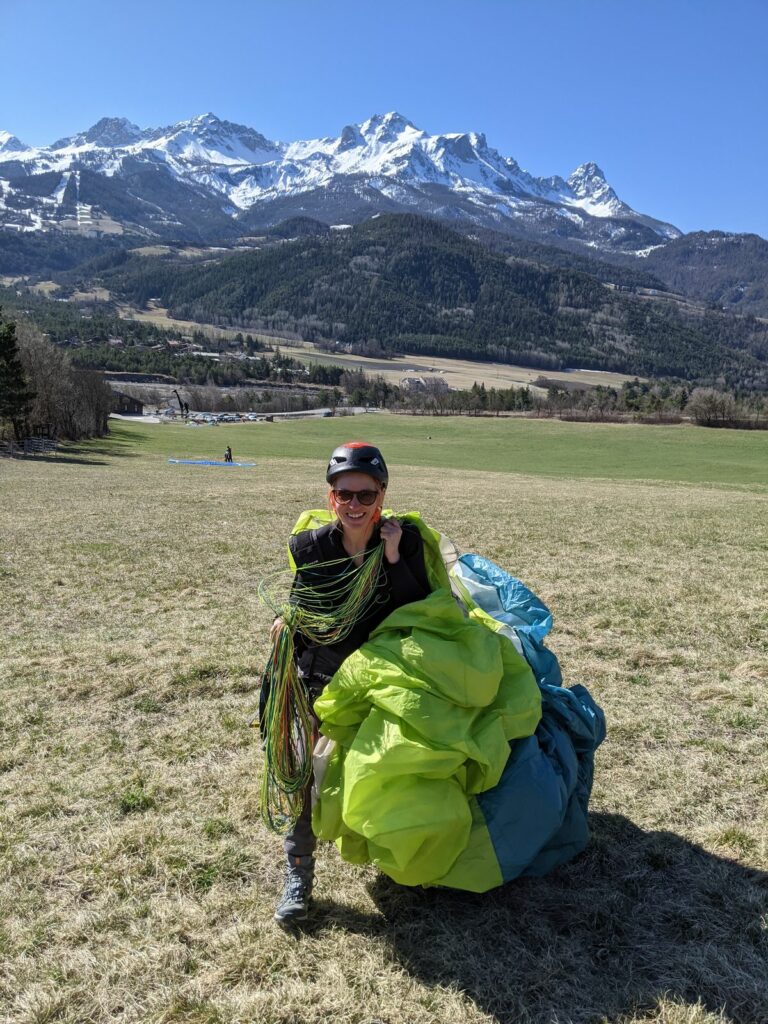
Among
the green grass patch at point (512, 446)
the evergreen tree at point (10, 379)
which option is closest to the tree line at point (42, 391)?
the evergreen tree at point (10, 379)

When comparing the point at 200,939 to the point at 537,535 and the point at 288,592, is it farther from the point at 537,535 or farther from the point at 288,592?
the point at 537,535

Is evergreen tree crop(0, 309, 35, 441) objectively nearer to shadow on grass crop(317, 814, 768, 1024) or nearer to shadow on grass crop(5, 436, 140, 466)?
shadow on grass crop(5, 436, 140, 466)

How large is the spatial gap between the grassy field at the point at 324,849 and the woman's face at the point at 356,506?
Result: 2.26 meters

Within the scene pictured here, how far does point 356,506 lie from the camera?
12.2ft

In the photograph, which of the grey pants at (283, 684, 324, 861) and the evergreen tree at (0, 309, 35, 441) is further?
the evergreen tree at (0, 309, 35, 441)

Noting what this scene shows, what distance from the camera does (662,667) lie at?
7406mm

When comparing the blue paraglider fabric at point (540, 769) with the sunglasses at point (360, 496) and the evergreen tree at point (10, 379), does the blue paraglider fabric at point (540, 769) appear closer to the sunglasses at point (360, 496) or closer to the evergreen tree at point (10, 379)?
the sunglasses at point (360, 496)

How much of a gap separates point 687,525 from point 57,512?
17.9 metres

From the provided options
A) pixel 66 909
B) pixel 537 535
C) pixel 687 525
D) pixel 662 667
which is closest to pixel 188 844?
pixel 66 909

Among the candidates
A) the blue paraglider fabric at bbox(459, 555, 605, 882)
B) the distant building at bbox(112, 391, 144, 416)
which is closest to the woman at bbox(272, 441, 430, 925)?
the blue paraglider fabric at bbox(459, 555, 605, 882)

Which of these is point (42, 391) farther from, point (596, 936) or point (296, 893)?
point (596, 936)

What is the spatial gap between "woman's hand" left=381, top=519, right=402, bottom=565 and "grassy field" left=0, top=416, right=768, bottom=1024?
2055mm

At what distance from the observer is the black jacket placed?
3799mm

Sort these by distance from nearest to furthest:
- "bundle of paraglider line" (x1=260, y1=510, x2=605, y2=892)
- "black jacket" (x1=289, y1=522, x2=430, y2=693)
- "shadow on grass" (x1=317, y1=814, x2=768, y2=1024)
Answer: "shadow on grass" (x1=317, y1=814, x2=768, y2=1024) < "bundle of paraglider line" (x1=260, y1=510, x2=605, y2=892) < "black jacket" (x1=289, y1=522, x2=430, y2=693)
